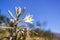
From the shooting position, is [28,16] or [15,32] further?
[28,16]

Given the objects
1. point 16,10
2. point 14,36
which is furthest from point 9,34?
point 16,10

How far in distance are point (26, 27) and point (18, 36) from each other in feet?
0.94

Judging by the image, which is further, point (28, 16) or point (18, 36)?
point (28, 16)

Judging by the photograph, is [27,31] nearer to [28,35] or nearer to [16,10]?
[28,35]

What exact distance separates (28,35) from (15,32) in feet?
1.06

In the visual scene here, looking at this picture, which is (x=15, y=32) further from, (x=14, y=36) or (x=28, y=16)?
(x=28, y=16)

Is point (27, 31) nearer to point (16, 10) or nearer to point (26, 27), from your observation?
point (26, 27)

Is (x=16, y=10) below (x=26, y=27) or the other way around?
the other way around

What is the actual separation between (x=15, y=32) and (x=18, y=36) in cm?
10

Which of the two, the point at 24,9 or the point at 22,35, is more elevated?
the point at 24,9

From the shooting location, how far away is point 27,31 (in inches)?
202

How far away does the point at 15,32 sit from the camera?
499 cm

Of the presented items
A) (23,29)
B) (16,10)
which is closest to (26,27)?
(23,29)

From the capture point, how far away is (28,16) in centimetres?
533
